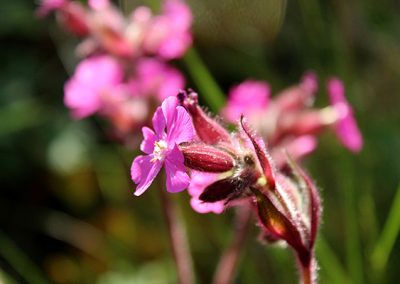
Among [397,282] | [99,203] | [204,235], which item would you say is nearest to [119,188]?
[99,203]

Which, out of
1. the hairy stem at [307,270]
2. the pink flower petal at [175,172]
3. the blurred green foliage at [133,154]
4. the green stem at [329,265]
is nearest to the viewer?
the pink flower petal at [175,172]

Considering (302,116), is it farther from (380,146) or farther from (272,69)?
(272,69)

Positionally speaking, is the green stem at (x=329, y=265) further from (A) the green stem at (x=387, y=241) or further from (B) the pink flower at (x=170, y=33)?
(B) the pink flower at (x=170, y=33)

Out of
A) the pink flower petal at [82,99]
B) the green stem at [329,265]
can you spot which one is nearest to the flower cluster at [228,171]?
the green stem at [329,265]

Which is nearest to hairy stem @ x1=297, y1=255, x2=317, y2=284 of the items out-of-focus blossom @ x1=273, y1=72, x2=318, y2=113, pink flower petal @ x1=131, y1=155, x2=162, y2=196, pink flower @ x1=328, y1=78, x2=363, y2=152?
pink flower petal @ x1=131, y1=155, x2=162, y2=196

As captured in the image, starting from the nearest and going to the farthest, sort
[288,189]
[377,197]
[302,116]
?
[288,189] → [302,116] → [377,197]

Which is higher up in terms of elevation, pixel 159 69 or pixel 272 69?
pixel 159 69

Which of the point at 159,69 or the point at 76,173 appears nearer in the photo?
the point at 159,69
